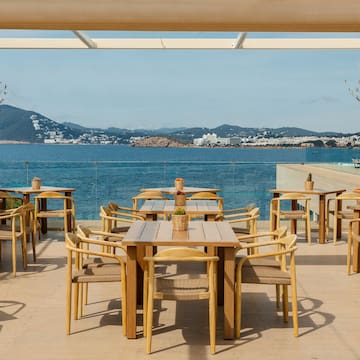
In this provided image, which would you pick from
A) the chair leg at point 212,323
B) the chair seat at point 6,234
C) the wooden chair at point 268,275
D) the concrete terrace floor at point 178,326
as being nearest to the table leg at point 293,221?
the concrete terrace floor at point 178,326

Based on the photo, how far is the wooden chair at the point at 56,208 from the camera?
8305 millimetres

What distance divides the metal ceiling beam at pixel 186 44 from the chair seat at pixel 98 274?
4395 mm

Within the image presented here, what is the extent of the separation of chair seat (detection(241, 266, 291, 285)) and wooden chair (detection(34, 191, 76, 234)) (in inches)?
161

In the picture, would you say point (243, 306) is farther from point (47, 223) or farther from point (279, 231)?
point (47, 223)

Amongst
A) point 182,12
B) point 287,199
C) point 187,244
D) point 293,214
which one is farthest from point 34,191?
point 182,12

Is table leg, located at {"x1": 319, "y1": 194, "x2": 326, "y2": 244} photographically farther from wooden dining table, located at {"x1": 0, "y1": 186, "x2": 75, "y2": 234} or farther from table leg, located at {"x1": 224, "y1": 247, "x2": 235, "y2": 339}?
table leg, located at {"x1": 224, "y1": 247, "x2": 235, "y2": 339}

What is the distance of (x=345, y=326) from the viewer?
480 cm

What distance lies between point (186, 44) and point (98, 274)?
4.67 metres

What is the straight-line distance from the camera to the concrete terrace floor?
421 cm

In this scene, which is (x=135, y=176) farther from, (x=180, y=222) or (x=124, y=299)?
(x=124, y=299)

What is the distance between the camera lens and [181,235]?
4723 mm

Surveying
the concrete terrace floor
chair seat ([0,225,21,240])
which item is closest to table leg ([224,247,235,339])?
the concrete terrace floor

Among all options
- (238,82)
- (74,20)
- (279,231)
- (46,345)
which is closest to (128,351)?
(46,345)

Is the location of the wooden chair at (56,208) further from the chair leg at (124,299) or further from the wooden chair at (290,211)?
the chair leg at (124,299)
